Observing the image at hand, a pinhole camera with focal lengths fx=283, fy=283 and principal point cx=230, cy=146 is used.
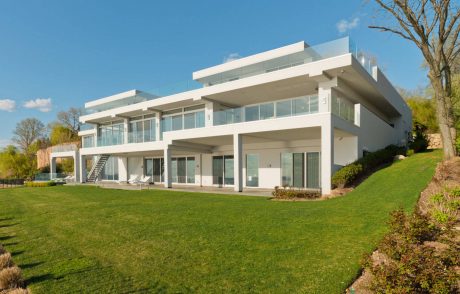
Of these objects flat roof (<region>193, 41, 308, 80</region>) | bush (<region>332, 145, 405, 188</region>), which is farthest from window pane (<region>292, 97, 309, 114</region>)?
flat roof (<region>193, 41, 308, 80</region>)

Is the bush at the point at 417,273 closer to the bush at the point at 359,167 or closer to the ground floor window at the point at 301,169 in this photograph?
the bush at the point at 359,167

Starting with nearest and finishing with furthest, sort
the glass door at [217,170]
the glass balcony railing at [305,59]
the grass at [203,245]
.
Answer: the grass at [203,245]
the glass balcony railing at [305,59]
the glass door at [217,170]

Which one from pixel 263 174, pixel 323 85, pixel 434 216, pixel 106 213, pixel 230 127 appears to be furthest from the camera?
pixel 263 174

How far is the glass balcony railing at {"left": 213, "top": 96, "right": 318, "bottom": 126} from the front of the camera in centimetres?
1439

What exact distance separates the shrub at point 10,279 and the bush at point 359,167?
11675mm

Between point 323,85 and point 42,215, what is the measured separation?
1431 cm

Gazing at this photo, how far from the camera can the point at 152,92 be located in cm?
2458

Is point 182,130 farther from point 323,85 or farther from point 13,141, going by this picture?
point 13,141

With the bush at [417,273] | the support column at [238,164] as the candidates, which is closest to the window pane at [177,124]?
the support column at [238,164]

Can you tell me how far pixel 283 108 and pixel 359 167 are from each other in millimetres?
4769

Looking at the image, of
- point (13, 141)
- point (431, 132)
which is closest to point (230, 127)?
point (431, 132)

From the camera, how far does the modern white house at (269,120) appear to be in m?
14.4

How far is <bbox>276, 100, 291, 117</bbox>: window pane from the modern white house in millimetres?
53

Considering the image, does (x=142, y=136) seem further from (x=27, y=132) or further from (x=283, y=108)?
(x=27, y=132)
